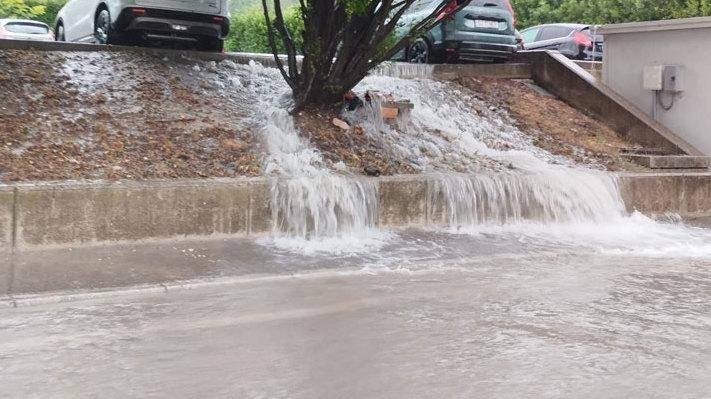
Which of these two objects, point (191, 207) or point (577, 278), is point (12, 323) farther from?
point (577, 278)

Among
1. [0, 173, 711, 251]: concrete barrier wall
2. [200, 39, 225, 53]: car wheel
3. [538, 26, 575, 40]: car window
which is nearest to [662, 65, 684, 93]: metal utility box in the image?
[0, 173, 711, 251]: concrete barrier wall

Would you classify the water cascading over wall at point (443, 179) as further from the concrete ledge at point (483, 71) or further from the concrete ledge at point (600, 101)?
the concrete ledge at point (600, 101)

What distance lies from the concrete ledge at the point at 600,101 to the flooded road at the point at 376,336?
5.42 meters

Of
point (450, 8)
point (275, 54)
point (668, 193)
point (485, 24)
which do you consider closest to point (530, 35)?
point (485, 24)

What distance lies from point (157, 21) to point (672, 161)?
8054 mm

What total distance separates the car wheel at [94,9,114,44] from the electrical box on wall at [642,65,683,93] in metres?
8.89

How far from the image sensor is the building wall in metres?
11.7

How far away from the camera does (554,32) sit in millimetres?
21812

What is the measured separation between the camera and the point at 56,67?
982 cm

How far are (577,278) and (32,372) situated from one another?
4.73 m

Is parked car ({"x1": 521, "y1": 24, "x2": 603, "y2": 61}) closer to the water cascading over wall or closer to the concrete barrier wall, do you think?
the water cascading over wall

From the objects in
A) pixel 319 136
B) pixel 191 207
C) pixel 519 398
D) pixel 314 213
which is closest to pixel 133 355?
pixel 519 398

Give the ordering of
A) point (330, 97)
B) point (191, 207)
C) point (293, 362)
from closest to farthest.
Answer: point (293, 362) < point (191, 207) < point (330, 97)

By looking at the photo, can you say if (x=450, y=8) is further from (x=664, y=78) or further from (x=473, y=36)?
(x=664, y=78)
